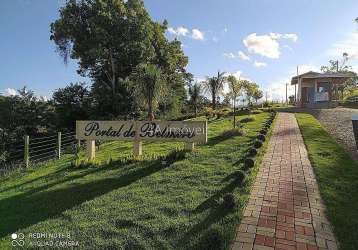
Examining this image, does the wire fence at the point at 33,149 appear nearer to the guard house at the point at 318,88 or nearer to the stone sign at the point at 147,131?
the stone sign at the point at 147,131

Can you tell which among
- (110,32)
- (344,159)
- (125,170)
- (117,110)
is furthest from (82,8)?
(344,159)

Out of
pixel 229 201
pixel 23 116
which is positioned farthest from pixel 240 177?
pixel 23 116

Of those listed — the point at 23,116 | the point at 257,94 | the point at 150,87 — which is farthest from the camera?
the point at 257,94

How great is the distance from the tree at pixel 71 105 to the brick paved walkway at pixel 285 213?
21924 mm

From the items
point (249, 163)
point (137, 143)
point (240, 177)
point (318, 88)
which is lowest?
point (240, 177)

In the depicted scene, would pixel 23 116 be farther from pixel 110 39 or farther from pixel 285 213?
pixel 285 213

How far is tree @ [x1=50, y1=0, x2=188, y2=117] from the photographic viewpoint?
27172 millimetres

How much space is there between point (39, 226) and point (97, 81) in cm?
2525

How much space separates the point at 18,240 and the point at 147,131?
5.92 metres

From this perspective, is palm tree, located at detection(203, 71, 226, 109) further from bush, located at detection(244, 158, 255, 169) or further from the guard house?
bush, located at detection(244, 158, 255, 169)

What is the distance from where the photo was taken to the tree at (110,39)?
2717 cm

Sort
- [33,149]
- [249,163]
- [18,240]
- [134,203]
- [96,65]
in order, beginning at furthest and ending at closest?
[96,65] → [33,149] → [249,163] → [134,203] → [18,240]

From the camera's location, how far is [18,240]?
532cm

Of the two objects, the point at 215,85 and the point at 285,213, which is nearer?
the point at 285,213
